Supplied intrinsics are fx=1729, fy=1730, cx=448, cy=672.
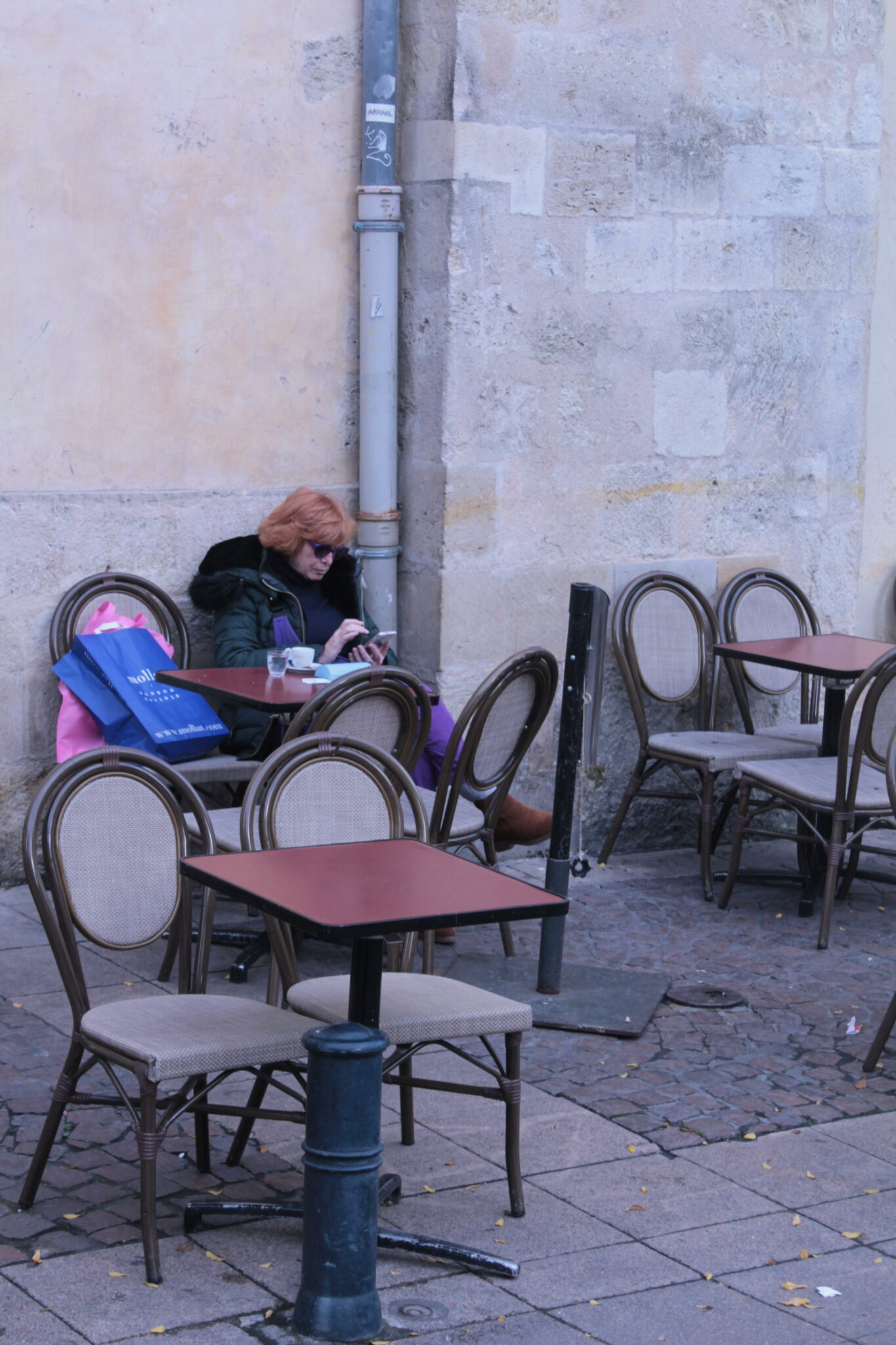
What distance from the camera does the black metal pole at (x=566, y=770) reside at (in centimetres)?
479

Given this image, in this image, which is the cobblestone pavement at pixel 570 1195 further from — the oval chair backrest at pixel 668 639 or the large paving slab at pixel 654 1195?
the oval chair backrest at pixel 668 639

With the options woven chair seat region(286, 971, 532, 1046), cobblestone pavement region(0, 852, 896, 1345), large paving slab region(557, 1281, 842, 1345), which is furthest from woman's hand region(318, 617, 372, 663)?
large paving slab region(557, 1281, 842, 1345)

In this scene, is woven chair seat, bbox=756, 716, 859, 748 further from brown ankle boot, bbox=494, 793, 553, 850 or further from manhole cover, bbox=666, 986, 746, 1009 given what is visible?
manhole cover, bbox=666, 986, 746, 1009

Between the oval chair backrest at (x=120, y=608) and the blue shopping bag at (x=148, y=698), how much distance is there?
0.14m

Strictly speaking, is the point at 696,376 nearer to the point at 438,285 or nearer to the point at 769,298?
the point at 769,298

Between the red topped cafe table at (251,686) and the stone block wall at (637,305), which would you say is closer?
the red topped cafe table at (251,686)

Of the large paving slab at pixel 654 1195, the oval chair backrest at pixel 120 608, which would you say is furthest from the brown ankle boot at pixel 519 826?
the large paving slab at pixel 654 1195

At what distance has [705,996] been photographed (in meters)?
4.89

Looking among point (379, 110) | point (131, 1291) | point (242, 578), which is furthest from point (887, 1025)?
point (379, 110)

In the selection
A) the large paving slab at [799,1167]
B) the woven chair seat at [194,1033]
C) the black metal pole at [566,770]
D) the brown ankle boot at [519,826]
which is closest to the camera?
the woven chair seat at [194,1033]

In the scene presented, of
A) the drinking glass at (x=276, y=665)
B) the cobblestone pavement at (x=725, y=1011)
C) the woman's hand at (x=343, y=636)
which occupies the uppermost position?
the woman's hand at (x=343, y=636)

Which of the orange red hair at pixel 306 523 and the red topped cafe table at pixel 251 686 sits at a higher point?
the orange red hair at pixel 306 523

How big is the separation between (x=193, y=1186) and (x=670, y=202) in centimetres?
425

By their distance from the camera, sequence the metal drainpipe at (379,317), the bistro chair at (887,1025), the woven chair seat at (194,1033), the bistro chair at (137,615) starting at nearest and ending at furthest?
the woven chair seat at (194,1033), the bistro chair at (887,1025), the bistro chair at (137,615), the metal drainpipe at (379,317)
